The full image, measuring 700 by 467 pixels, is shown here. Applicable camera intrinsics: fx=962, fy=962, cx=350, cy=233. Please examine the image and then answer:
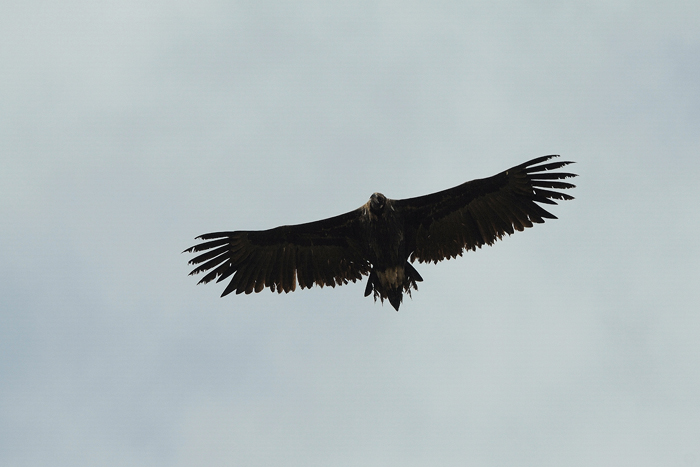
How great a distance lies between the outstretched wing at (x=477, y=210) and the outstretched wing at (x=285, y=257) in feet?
4.16

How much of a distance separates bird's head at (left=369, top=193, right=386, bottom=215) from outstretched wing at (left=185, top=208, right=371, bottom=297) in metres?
1.01

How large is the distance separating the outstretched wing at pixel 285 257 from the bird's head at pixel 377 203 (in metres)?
1.01

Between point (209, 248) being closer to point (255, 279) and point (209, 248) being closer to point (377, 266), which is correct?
point (255, 279)

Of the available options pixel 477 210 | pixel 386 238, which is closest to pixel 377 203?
pixel 386 238

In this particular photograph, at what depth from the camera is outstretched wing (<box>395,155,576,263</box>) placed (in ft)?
61.2

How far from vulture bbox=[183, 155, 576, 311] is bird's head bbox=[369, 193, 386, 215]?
0.6 inches

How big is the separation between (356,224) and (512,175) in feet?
10.5

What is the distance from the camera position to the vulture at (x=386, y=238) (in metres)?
18.7

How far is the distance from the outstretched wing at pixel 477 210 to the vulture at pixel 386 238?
0.02 metres

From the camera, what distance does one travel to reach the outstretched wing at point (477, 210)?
1866 cm

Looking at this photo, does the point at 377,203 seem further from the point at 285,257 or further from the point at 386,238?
the point at 285,257

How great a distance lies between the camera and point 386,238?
18.6 metres

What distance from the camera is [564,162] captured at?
60.1 ft

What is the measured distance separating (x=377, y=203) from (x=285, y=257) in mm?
2492
